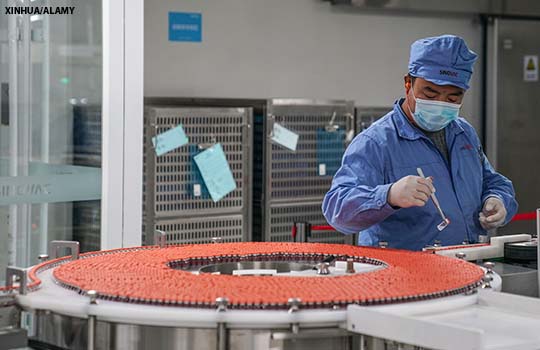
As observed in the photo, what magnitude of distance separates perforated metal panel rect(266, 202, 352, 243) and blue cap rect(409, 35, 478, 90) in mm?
1660

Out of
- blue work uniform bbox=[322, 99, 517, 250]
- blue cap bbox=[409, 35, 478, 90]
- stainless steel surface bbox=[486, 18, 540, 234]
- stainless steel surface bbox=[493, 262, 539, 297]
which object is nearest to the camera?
stainless steel surface bbox=[493, 262, 539, 297]

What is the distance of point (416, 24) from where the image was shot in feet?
18.3

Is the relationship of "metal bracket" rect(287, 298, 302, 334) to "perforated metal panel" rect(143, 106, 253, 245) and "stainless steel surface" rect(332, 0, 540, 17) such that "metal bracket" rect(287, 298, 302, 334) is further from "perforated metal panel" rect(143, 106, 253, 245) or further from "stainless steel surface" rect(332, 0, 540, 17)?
"stainless steel surface" rect(332, 0, 540, 17)

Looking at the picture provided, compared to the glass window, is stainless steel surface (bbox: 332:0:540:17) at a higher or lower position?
higher

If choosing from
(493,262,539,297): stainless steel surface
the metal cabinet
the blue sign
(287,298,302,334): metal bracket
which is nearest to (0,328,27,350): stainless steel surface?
(287,298,302,334): metal bracket

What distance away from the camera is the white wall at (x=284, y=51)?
464 centimetres

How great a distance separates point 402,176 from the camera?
8.89 feet

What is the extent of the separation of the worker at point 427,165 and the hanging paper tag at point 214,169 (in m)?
1.34

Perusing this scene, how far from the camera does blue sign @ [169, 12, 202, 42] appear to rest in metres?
4.63

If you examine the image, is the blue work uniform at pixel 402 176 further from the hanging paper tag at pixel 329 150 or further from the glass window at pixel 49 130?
the hanging paper tag at pixel 329 150

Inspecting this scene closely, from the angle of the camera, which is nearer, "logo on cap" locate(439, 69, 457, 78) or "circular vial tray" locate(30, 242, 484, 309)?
"circular vial tray" locate(30, 242, 484, 309)

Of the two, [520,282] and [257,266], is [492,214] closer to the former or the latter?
[520,282]

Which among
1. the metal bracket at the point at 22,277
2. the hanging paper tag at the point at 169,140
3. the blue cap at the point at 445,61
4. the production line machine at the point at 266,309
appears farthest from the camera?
the hanging paper tag at the point at 169,140

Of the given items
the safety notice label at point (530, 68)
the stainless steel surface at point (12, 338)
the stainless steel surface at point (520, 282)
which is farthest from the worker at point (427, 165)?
the safety notice label at point (530, 68)
